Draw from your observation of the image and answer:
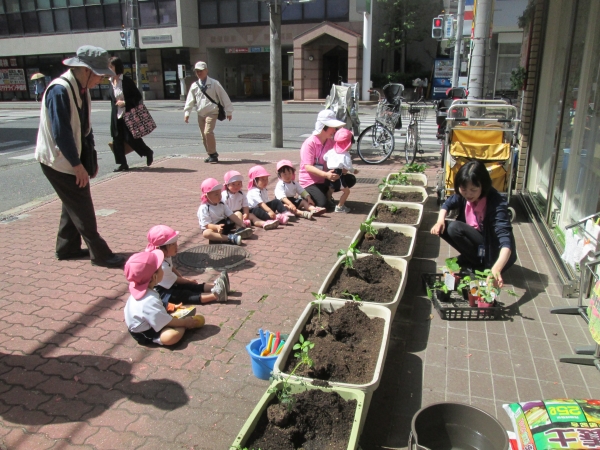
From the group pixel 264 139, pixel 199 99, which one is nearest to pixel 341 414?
pixel 199 99

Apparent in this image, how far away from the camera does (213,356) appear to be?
3.56 metres

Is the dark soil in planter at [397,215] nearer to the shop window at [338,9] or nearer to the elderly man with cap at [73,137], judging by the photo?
the elderly man with cap at [73,137]

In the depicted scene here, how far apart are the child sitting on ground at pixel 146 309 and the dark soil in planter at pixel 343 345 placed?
104 centimetres

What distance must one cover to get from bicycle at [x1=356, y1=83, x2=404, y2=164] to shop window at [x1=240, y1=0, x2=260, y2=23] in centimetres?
2173

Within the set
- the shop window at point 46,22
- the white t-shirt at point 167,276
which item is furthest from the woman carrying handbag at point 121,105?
the shop window at point 46,22

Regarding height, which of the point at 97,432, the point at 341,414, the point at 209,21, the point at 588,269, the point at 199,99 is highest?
the point at 209,21

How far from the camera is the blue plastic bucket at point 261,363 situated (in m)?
3.21

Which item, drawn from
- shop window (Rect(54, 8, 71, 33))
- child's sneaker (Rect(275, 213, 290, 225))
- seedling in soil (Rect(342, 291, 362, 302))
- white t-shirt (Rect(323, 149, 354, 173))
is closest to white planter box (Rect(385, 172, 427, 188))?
white t-shirt (Rect(323, 149, 354, 173))

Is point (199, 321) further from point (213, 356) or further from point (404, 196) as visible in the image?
point (404, 196)

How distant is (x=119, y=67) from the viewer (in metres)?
8.39

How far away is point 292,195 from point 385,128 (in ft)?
14.1

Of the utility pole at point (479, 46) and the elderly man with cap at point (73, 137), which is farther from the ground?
the utility pole at point (479, 46)

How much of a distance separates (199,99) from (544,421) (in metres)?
8.74

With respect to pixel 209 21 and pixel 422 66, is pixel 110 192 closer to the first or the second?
pixel 209 21
